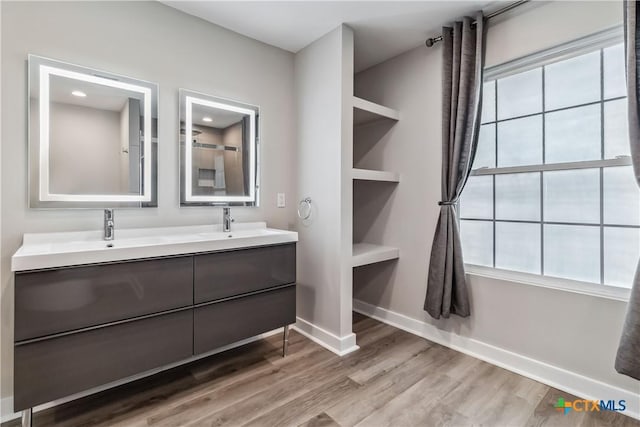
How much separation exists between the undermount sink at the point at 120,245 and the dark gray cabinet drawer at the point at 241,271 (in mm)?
57

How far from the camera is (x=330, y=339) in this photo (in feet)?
7.95

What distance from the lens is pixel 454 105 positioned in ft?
7.47

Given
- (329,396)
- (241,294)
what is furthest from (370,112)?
(329,396)

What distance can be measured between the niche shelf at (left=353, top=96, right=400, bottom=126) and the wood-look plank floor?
75.4 inches

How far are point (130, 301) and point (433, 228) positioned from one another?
84.5 inches

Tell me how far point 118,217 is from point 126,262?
0.51m

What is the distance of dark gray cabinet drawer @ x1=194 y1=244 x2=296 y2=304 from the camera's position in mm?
1829

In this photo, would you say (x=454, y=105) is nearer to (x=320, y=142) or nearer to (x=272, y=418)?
(x=320, y=142)

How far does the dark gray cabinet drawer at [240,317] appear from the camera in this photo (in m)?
1.84

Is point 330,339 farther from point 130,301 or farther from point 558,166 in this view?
point 558,166

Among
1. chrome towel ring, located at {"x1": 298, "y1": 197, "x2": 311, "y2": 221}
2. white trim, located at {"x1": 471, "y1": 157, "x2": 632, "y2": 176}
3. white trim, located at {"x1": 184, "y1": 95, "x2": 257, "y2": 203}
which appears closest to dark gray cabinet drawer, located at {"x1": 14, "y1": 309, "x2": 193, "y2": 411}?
white trim, located at {"x1": 184, "y1": 95, "x2": 257, "y2": 203}

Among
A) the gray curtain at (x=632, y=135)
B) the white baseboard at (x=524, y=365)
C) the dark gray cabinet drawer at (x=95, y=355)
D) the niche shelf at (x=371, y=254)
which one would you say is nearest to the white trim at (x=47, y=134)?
the dark gray cabinet drawer at (x=95, y=355)

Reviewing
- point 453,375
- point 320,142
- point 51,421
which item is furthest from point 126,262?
point 453,375

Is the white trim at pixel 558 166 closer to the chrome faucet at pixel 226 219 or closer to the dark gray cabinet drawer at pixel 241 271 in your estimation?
the dark gray cabinet drawer at pixel 241 271
